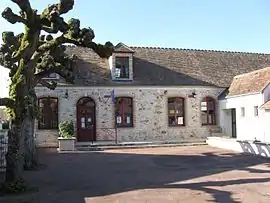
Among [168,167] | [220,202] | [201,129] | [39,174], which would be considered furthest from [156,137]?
[220,202]

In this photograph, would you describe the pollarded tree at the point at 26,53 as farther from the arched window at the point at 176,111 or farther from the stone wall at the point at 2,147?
the arched window at the point at 176,111

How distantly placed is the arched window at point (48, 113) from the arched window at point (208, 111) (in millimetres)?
9465

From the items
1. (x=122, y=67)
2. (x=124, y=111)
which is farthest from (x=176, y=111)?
(x=122, y=67)

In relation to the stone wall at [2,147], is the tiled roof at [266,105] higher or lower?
higher

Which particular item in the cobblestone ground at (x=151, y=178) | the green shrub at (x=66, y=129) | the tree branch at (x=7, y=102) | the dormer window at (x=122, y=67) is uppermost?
the dormer window at (x=122, y=67)

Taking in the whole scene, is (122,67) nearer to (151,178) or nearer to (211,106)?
(211,106)

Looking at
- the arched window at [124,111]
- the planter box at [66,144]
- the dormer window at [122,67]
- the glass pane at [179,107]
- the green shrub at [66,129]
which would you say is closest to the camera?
the planter box at [66,144]

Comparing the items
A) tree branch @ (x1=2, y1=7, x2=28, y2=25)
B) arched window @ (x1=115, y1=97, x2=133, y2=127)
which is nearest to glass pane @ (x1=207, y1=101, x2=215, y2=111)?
arched window @ (x1=115, y1=97, x2=133, y2=127)

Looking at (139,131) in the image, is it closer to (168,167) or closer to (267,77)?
(267,77)

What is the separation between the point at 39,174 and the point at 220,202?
22.5ft

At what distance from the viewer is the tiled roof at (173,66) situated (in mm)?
24688

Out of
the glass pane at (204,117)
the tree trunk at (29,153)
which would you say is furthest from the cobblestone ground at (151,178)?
the glass pane at (204,117)

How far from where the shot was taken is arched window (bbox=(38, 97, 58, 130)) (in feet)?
77.5

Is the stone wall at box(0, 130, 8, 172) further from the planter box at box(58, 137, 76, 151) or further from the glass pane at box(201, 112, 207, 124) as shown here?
the glass pane at box(201, 112, 207, 124)
